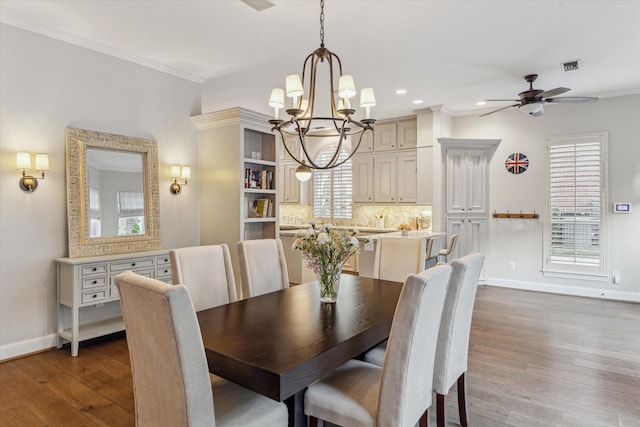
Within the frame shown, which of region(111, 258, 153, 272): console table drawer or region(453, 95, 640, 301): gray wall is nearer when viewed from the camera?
region(111, 258, 153, 272): console table drawer

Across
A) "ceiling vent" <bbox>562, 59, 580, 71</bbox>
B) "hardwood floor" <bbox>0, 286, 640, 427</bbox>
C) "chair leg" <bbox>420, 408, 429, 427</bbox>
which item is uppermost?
"ceiling vent" <bbox>562, 59, 580, 71</bbox>

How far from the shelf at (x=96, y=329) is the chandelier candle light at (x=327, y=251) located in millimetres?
2488

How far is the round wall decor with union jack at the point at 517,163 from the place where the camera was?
6035 millimetres

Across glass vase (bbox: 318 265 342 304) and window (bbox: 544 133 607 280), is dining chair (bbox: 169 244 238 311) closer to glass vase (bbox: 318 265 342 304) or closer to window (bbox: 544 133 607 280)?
glass vase (bbox: 318 265 342 304)

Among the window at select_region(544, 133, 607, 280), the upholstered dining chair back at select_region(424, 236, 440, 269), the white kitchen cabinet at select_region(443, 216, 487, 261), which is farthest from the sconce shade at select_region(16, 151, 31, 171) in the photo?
the window at select_region(544, 133, 607, 280)

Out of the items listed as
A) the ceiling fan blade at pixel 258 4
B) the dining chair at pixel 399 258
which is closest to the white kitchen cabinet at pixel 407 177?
the dining chair at pixel 399 258

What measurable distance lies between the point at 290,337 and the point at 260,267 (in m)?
1.25

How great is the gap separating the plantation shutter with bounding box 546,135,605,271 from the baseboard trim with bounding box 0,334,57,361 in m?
6.56

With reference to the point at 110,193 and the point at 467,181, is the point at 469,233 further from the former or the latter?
the point at 110,193

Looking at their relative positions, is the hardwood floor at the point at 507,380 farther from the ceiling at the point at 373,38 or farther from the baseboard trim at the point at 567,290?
the ceiling at the point at 373,38

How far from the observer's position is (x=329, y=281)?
7.64ft

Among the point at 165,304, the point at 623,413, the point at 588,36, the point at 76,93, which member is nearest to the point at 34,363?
the point at 76,93


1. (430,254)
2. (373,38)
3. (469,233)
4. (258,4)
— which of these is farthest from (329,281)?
(469,233)

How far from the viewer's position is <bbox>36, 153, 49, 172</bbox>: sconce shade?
131 inches
